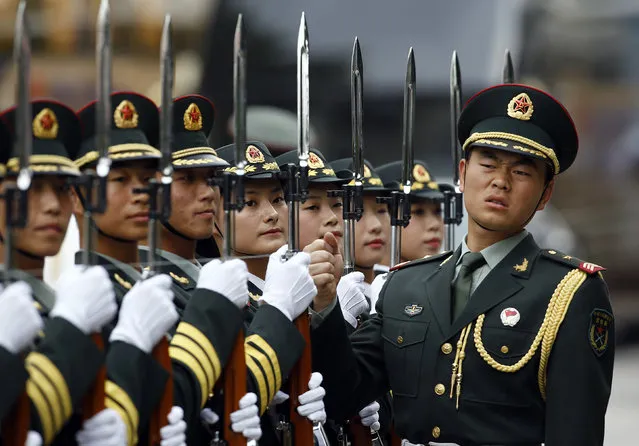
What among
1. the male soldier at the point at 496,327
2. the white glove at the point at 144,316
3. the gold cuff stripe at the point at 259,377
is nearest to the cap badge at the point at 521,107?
the male soldier at the point at 496,327

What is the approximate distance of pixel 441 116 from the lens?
14.6 metres

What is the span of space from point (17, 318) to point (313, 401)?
1557mm

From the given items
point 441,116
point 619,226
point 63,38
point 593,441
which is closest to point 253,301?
point 593,441

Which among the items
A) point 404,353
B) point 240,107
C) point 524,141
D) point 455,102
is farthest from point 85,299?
point 455,102

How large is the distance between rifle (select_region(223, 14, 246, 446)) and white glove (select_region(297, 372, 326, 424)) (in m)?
0.40

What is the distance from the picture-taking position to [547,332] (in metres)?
4.90

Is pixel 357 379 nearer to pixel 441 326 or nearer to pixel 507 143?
pixel 441 326

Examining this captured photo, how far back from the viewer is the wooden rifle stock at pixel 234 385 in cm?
472

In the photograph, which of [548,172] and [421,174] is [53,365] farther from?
[421,174]

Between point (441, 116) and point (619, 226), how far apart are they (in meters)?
3.28

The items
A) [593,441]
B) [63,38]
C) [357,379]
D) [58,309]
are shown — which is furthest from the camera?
[63,38]

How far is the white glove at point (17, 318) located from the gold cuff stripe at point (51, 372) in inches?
6.2

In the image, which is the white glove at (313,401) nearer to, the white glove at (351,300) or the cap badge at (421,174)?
the white glove at (351,300)

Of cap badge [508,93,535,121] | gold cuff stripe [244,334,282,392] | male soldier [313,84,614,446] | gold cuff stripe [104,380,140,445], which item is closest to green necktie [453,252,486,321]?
male soldier [313,84,614,446]
